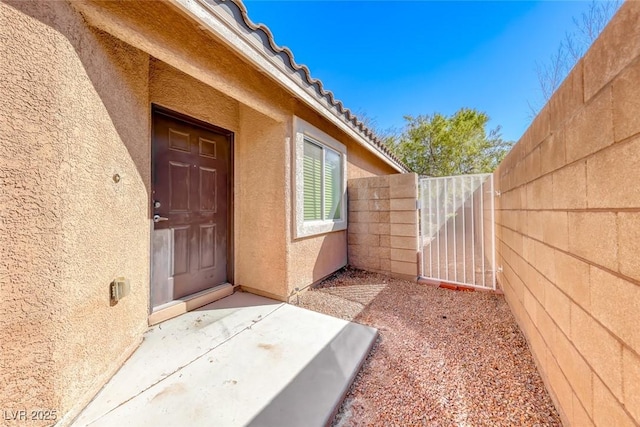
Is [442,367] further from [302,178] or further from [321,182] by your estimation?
[321,182]

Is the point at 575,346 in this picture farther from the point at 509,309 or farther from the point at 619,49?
the point at 509,309

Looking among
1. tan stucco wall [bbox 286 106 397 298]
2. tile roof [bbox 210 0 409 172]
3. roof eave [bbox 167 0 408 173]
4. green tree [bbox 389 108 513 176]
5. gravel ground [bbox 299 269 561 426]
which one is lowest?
gravel ground [bbox 299 269 561 426]

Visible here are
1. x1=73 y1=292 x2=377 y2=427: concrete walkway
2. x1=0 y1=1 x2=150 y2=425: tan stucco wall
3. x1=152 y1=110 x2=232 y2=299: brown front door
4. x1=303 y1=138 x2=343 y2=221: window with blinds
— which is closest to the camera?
x1=0 y1=1 x2=150 y2=425: tan stucco wall

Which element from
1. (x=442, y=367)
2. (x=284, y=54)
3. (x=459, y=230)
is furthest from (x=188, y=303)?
(x=459, y=230)

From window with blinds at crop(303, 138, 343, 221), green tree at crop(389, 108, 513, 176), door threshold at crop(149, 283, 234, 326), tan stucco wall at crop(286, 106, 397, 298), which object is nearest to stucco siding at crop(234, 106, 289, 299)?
tan stucco wall at crop(286, 106, 397, 298)

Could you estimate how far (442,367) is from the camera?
2.39m

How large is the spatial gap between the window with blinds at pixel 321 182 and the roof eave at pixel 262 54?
0.73 meters

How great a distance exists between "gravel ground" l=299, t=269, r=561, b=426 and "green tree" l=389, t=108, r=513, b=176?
1237 cm

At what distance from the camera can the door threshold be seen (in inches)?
119

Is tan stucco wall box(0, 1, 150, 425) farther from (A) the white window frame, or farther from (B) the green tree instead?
(B) the green tree

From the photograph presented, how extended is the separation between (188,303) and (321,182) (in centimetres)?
321

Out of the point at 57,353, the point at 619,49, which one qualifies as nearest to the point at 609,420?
the point at 619,49

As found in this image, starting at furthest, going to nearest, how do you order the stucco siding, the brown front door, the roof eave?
1. the stucco siding
2. the brown front door
3. the roof eave

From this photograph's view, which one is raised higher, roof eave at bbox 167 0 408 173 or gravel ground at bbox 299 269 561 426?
roof eave at bbox 167 0 408 173
